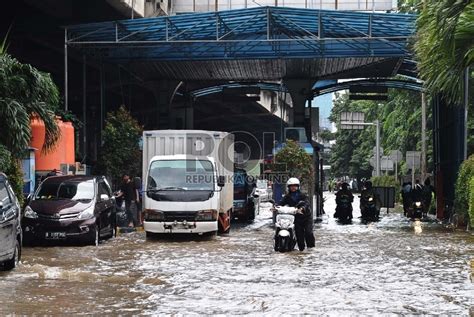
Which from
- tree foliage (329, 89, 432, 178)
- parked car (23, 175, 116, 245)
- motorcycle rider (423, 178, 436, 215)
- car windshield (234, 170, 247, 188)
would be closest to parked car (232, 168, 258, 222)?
car windshield (234, 170, 247, 188)

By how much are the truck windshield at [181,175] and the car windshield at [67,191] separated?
1.81 m

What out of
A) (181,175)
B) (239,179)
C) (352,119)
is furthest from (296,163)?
(352,119)

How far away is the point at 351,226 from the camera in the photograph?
2831 centimetres

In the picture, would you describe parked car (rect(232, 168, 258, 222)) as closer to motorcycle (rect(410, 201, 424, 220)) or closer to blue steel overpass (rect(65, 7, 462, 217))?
blue steel overpass (rect(65, 7, 462, 217))

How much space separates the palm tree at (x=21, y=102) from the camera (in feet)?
58.2

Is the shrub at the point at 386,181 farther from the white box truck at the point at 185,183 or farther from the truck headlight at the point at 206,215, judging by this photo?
the truck headlight at the point at 206,215

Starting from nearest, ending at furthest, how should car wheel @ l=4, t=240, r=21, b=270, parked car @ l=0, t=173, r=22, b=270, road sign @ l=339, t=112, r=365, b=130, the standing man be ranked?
parked car @ l=0, t=173, r=22, b=270
car wheel @ l=4, t=240, r=21, b=270
the standing man
road sign @ l=339, t=112, r=365, b=130

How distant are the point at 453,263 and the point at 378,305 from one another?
19.7ft

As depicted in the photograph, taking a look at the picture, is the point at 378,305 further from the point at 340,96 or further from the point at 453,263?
the point at 340,96

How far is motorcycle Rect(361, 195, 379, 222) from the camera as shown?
30234mm

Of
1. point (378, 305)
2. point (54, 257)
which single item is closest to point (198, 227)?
point (54, 257)

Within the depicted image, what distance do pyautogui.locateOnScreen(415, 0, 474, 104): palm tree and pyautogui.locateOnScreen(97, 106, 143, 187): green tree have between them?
14.4m

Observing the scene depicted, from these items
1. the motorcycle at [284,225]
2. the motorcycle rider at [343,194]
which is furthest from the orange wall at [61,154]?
the motorcycle rider at [343,194]

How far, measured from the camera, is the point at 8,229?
1315 cm
